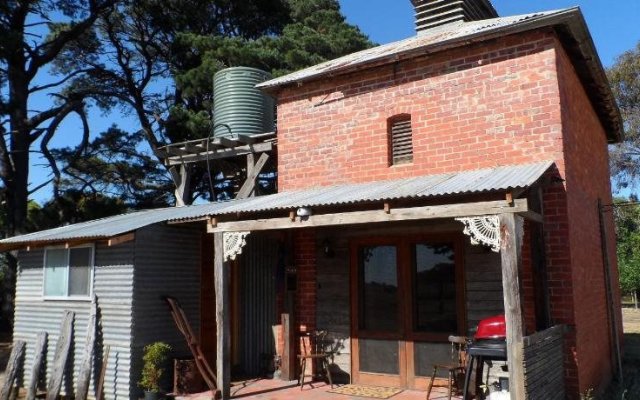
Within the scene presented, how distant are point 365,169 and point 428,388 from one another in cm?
363

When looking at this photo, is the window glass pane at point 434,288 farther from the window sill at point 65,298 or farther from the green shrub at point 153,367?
the window sill at point 65,298

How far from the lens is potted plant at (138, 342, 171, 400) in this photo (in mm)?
8547

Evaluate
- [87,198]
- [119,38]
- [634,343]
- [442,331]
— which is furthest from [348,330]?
[119,38]

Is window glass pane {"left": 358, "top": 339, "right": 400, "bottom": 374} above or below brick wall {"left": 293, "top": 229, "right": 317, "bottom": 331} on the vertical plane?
below

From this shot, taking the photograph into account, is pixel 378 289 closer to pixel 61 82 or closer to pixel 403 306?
pixel 403 306

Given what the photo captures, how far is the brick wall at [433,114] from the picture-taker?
800 cm

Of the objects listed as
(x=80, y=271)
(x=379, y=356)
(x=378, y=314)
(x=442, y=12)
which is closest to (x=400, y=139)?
(x=378, y=314)

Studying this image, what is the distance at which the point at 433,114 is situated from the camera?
8922 millimetres

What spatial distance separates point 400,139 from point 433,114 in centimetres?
73

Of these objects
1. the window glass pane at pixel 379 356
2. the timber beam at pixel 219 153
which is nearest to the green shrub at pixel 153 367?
the window glass pane at pixel 379 356

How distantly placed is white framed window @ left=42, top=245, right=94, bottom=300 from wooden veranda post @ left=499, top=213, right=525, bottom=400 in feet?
22.3

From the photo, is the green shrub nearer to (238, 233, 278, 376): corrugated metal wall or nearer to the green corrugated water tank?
(238, 233, 278, 376): corrugated metal wall

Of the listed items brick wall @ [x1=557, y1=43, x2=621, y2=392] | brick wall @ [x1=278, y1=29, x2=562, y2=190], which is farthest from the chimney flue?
brick wall @ [x1=557, y1=43, x2=621, y2=392]

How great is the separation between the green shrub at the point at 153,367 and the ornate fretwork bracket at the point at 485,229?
204 inches
